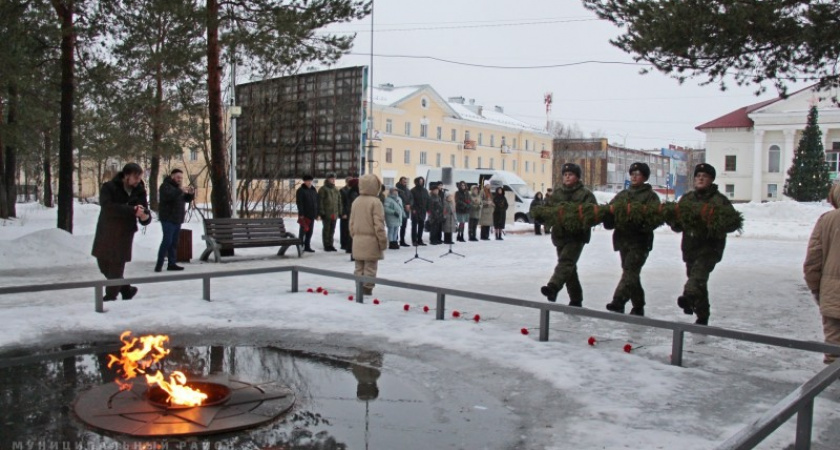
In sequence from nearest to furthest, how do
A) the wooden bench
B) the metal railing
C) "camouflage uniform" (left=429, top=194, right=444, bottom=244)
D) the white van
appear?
1. the metal railing
2. the wooden bench
3. "camouflage uniform" (left=429, top=194, right=444, bottom=244)
4. the white van

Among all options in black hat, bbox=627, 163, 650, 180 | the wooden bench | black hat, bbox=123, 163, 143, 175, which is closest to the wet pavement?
black hat, bbox=123, 163, 143, 175

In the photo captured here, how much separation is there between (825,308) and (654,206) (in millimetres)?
2406

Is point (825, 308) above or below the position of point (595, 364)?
above

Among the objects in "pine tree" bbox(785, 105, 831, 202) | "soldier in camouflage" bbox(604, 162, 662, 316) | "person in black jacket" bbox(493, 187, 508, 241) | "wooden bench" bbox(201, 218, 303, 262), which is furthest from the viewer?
"pine tree" bbox(785, 105, 831, 202)

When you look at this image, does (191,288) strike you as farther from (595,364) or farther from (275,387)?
(595,364)

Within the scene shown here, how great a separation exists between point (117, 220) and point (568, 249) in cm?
553

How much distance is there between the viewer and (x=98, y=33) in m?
15.8

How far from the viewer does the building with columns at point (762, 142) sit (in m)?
56.2

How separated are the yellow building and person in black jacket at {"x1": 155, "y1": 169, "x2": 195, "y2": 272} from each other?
38.5 m

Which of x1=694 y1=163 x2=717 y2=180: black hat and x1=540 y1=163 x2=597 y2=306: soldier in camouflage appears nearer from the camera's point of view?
x1=694 y1=163 x2=717 y2=180: black hat

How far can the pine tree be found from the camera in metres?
44.8

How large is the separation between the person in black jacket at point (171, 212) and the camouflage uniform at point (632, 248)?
768 centimetres

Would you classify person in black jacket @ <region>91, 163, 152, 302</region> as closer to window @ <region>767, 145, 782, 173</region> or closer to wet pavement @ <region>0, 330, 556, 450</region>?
wet pavement @ <region>0, 330, 556, 450</region>

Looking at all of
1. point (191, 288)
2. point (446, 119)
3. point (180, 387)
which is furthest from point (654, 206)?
point (446, 119)
